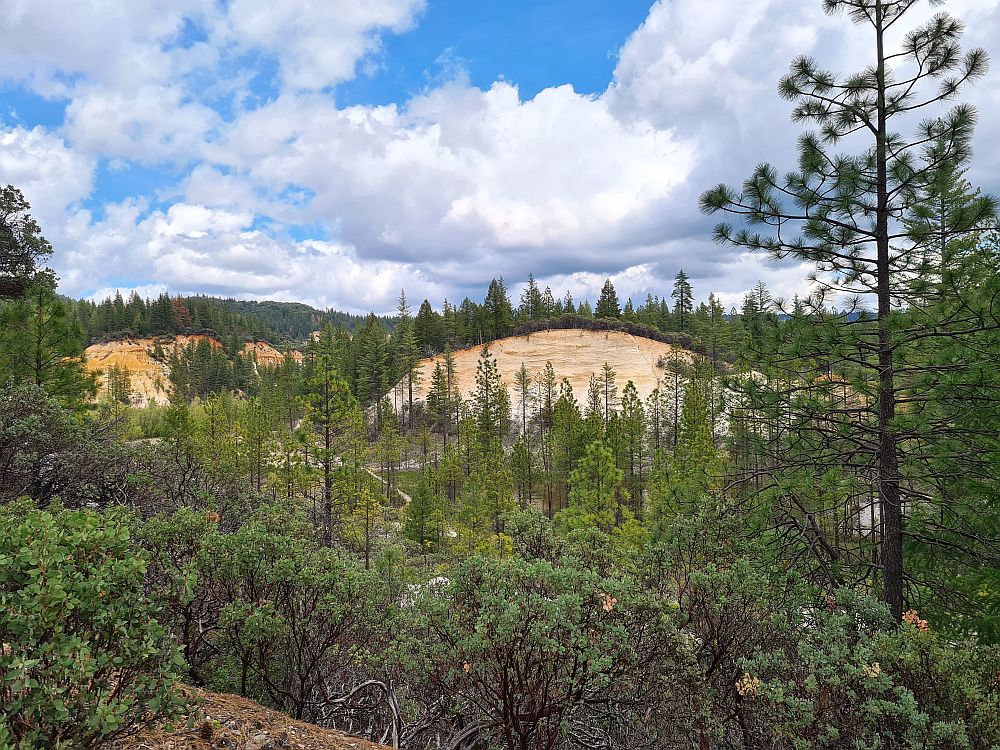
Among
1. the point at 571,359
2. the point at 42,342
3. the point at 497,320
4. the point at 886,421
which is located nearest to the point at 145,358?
the point at 497,320

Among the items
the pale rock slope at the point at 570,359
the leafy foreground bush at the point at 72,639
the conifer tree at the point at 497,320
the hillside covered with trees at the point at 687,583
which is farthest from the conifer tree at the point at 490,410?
the leafy foreground bush at the point at 72,639

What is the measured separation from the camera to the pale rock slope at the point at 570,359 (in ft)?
211

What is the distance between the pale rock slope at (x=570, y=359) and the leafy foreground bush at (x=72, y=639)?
5958 cm

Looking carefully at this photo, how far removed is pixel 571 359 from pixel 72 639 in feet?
225

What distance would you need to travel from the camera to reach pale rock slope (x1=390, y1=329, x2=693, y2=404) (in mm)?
64250

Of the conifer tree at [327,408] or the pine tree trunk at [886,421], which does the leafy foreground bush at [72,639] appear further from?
the conifer tree at [327,408]

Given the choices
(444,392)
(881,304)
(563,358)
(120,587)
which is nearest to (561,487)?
(444,392)

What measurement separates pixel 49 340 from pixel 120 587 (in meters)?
26.3

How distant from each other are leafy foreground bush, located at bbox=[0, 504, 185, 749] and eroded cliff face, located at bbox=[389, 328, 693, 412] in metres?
58.4

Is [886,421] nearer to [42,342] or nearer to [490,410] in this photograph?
[42,342]

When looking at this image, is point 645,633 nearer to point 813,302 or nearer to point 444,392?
point 813,302

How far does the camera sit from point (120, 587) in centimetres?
336

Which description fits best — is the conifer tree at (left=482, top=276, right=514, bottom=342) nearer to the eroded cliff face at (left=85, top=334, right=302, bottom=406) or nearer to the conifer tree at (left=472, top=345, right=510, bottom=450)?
the conifer tree at (left=472, top=345, right=510, bottom=450)

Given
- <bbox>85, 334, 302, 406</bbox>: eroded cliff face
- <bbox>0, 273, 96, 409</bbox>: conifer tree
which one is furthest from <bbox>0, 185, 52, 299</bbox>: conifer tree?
<bbox>85, 334, 302, 406</bbox>: eroded cliff face
